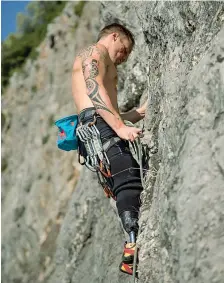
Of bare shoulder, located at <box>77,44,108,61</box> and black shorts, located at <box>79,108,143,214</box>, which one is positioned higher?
bare shoulder, located at <box>77,44,108,61</box>

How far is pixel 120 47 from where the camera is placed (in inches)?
210

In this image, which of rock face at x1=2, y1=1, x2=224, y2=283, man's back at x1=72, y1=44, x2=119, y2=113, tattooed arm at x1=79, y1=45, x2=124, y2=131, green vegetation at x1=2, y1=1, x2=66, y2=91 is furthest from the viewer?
green vegetation at x1=2, y1=1, x2=66, y2=91

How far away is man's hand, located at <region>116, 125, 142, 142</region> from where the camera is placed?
15.0ft

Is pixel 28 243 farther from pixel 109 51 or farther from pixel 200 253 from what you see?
pixel 200 253

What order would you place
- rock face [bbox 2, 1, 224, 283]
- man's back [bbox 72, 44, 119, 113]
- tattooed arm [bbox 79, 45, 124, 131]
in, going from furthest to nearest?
1. man's back [bbox 72, 44, 119, 113]
2. tattooed arm [bbox 79, 45, 124, 131]
3. rock face [bbox 2, 1, 224, 283]

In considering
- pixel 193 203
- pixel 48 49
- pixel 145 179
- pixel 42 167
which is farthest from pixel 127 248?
pixel 48 49

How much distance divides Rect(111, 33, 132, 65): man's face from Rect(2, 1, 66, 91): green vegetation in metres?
34.6

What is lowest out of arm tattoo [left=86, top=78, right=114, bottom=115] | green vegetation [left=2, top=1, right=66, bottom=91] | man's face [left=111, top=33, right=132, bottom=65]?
arm tattoo [left=86, top=78, right=114, bottom=115]

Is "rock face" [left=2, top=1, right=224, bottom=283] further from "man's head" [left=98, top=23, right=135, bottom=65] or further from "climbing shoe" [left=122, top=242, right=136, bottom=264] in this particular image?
"man's head" [left=98, top=23, right=135, bottom=65]

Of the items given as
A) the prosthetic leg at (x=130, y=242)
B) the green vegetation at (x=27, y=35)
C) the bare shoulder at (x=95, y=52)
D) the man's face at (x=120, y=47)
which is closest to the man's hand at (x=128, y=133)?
the prosthetic leg at (x=130, y=242)

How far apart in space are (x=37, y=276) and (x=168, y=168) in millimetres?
16609

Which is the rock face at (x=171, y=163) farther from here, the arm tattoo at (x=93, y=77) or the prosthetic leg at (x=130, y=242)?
the arm tattoo at (x=93, y=77)

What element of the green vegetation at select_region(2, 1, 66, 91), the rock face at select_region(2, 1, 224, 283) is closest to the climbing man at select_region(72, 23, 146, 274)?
the rock face at select_region(2, 1, 224, 283)

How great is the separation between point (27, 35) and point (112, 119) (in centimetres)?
4740
